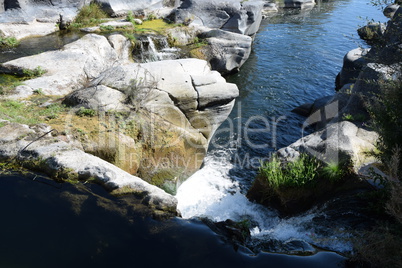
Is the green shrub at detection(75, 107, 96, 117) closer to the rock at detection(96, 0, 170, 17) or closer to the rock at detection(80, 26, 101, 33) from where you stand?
the rock at detection(80, 26, 101, 33)

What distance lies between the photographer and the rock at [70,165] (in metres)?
6.19

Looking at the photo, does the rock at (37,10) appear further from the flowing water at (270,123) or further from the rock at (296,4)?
the rock at (296,4)

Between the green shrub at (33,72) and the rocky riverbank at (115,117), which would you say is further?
the green shrub at (33,72)

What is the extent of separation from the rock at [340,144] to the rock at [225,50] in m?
7.37

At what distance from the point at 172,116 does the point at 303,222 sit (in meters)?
4.23

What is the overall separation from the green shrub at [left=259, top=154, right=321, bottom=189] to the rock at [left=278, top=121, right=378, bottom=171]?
0.94 ft

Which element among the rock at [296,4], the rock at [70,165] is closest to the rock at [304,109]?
the rock at [70,165]

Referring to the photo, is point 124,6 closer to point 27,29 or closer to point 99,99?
point 27,29

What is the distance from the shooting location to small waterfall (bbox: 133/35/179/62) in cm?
1423

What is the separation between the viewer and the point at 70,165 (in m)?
6.42

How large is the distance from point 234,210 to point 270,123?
4.91m

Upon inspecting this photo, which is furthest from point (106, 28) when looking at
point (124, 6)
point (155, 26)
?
point (124, 6)

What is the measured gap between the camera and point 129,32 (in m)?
15.4

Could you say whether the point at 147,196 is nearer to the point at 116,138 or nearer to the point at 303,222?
the point at 116,138
